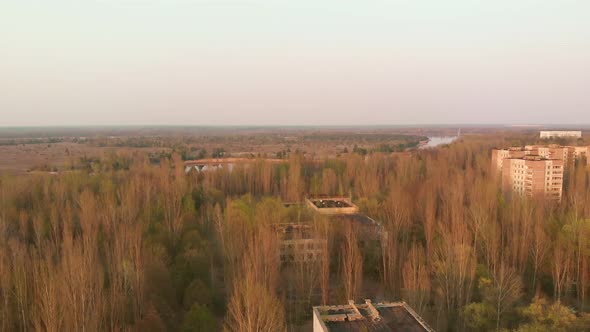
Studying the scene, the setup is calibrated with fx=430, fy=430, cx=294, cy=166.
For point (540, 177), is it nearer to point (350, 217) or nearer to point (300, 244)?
point (350, 217)

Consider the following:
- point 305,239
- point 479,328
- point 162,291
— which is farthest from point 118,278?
point 479,328

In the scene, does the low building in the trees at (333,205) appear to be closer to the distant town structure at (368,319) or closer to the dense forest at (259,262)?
the dense forest at (259,262)

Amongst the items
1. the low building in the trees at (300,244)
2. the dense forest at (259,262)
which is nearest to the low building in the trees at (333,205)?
the dense forest at (259,262)

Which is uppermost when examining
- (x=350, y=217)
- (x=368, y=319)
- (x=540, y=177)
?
(x=540, y=177)

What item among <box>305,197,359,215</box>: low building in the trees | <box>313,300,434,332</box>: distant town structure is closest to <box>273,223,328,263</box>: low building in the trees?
<box>305,197,359,215</box>: low building in the trees

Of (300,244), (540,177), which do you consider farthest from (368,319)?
(540,177)

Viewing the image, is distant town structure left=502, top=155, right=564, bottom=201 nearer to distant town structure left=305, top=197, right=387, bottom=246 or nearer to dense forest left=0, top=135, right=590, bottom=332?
dense forest left=0, top=135, right=590, bottom=332
